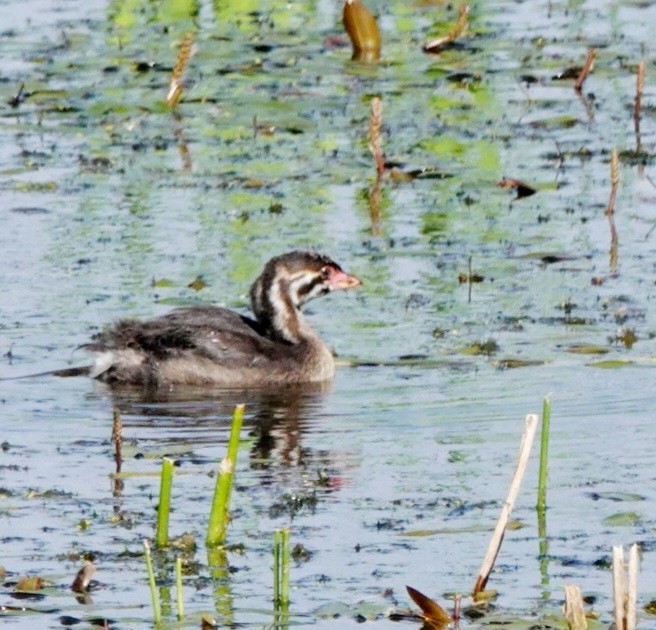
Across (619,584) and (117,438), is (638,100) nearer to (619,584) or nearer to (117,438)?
(117,438)

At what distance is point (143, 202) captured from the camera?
16.7 metres

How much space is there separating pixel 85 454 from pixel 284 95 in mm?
9766

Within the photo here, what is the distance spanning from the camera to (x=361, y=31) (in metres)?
21.3

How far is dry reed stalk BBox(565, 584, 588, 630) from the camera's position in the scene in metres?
6.73

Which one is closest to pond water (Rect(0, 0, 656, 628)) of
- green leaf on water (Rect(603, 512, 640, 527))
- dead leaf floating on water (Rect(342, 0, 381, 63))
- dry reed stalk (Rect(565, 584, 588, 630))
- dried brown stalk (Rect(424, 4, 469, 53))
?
green leaf on water (Rect(603, 512, 640, 527))

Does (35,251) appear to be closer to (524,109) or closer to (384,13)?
(524,109)

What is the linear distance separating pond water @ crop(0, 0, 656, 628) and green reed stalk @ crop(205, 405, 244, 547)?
0.17 m

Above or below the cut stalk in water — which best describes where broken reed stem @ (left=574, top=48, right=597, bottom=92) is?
above

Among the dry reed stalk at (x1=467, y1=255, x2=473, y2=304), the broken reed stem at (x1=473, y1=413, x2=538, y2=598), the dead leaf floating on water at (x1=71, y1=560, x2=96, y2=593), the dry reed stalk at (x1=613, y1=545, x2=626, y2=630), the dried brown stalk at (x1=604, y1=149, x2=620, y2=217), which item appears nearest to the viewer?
the dry reed stalk at (x1=613, y1=545, x2=626, y2=630)

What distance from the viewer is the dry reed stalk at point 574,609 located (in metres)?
6.73

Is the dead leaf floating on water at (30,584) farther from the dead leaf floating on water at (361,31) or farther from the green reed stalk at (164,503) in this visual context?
the dead leaf floating on water at (361,31)

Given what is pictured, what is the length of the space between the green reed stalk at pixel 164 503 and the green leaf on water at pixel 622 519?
192cm

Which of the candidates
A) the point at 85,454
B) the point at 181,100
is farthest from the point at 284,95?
the point at 85,454

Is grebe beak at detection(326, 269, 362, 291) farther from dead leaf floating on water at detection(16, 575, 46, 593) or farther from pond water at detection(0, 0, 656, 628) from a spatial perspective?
dead leaf floating on water at detection(16, 575, 46, 593)
